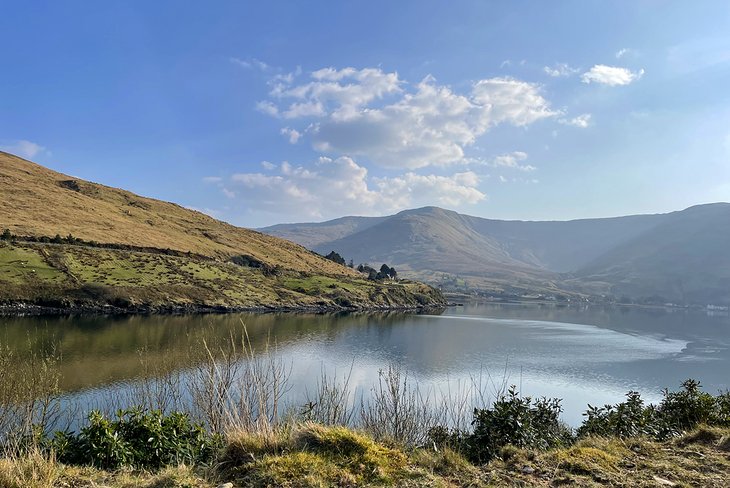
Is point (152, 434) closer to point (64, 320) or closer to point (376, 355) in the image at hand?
point (376, 355)

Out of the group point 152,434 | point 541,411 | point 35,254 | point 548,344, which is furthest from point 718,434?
point 35,254

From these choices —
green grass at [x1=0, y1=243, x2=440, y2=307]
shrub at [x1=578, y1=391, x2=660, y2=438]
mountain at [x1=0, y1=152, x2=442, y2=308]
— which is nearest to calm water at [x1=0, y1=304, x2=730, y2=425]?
shrub at [x1=578, y1=391, x2=660, y2=438]

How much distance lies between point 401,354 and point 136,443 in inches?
1971

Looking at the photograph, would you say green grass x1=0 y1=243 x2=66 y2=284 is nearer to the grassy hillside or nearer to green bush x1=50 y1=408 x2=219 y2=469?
green bush x1=50 y1=408 x2=219 y2=469

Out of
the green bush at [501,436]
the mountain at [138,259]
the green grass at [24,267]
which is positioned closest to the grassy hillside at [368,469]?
the green bush at [501,436]

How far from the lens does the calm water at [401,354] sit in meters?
37.7

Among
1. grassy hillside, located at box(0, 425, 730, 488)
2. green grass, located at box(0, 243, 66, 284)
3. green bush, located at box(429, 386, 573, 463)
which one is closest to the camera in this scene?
grassy hillside, located at box(0, 425, 730, 488)

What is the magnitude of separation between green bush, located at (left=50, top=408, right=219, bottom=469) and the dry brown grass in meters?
105

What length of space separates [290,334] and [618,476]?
2506 inches

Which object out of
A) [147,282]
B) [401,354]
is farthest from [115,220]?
[401,354]

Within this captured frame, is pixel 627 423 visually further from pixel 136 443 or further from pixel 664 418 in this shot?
pixel 136 443

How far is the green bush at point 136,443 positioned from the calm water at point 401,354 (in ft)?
42.1

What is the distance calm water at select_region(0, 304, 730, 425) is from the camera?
124 feet

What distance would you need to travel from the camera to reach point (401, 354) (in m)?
57.5
